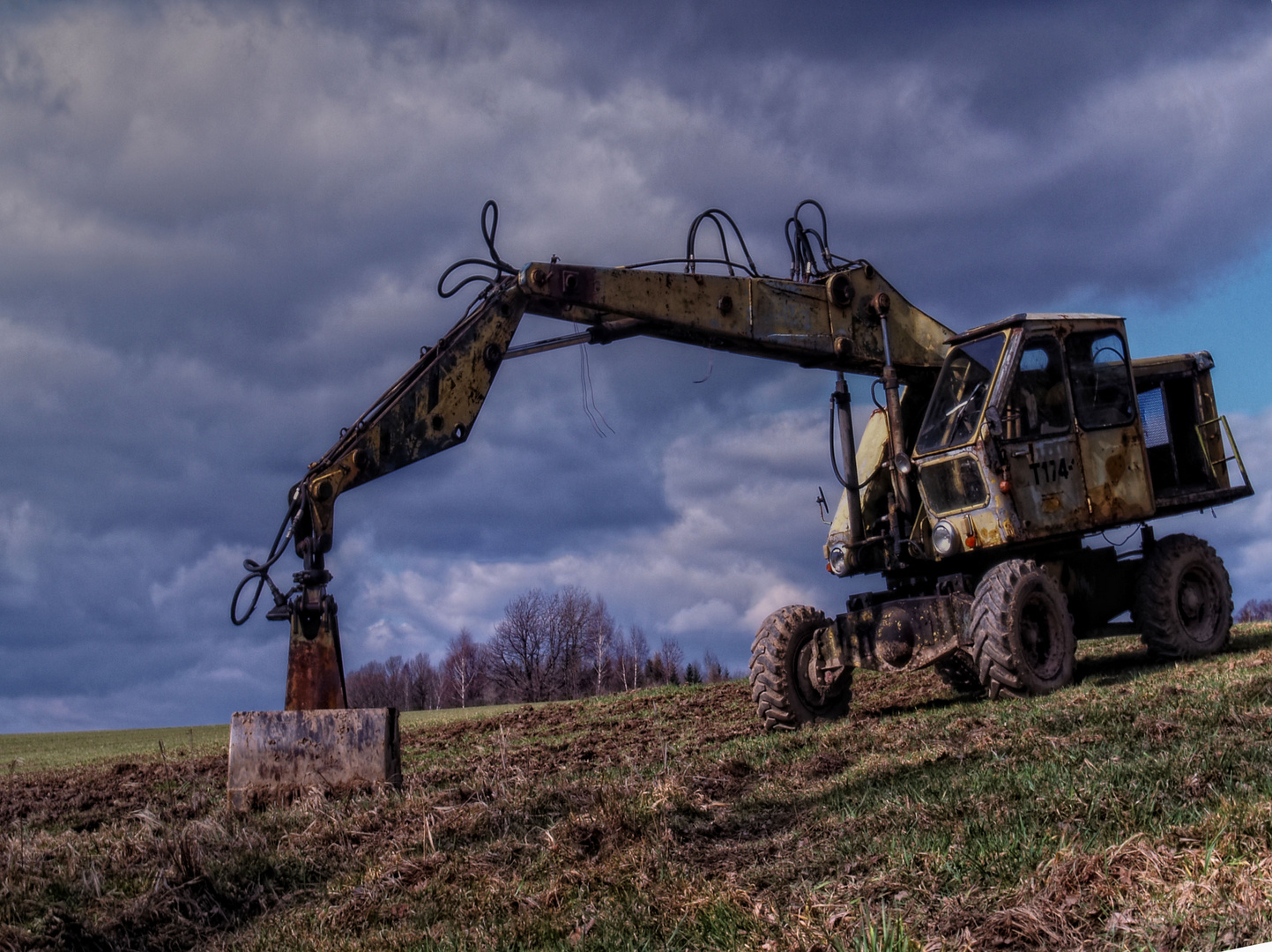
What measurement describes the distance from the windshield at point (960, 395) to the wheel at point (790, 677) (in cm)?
200

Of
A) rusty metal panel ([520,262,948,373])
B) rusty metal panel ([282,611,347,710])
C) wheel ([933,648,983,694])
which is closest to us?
rusty metal panel ([282,611,347,710])

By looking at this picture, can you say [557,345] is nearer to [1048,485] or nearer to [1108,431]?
[1048,485]

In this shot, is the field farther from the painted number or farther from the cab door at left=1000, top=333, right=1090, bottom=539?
the painted number

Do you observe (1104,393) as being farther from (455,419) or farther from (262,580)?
(262,580)

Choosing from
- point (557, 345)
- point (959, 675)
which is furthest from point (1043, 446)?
point (557, 345)

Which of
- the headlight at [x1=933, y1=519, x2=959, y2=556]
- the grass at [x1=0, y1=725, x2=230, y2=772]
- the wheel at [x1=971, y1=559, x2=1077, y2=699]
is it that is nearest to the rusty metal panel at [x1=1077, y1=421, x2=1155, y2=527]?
the wheel at [x1=971, y1=559, x2=1077, y2=699]

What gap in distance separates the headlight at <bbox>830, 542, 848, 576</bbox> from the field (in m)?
2.82

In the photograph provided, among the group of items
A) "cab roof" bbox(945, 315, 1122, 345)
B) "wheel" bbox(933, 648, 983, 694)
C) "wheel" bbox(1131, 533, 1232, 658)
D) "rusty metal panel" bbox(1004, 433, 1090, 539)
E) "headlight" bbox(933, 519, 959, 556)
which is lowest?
"wheel" bbox(933, 648, 983, 694)

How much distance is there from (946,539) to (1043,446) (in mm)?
1255

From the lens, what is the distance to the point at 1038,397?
9836 mm

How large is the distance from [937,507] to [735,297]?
2.71 metres

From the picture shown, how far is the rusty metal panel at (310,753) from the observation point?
6867 mm

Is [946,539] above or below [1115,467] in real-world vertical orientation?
below

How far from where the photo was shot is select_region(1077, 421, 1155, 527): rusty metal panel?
395 inches
